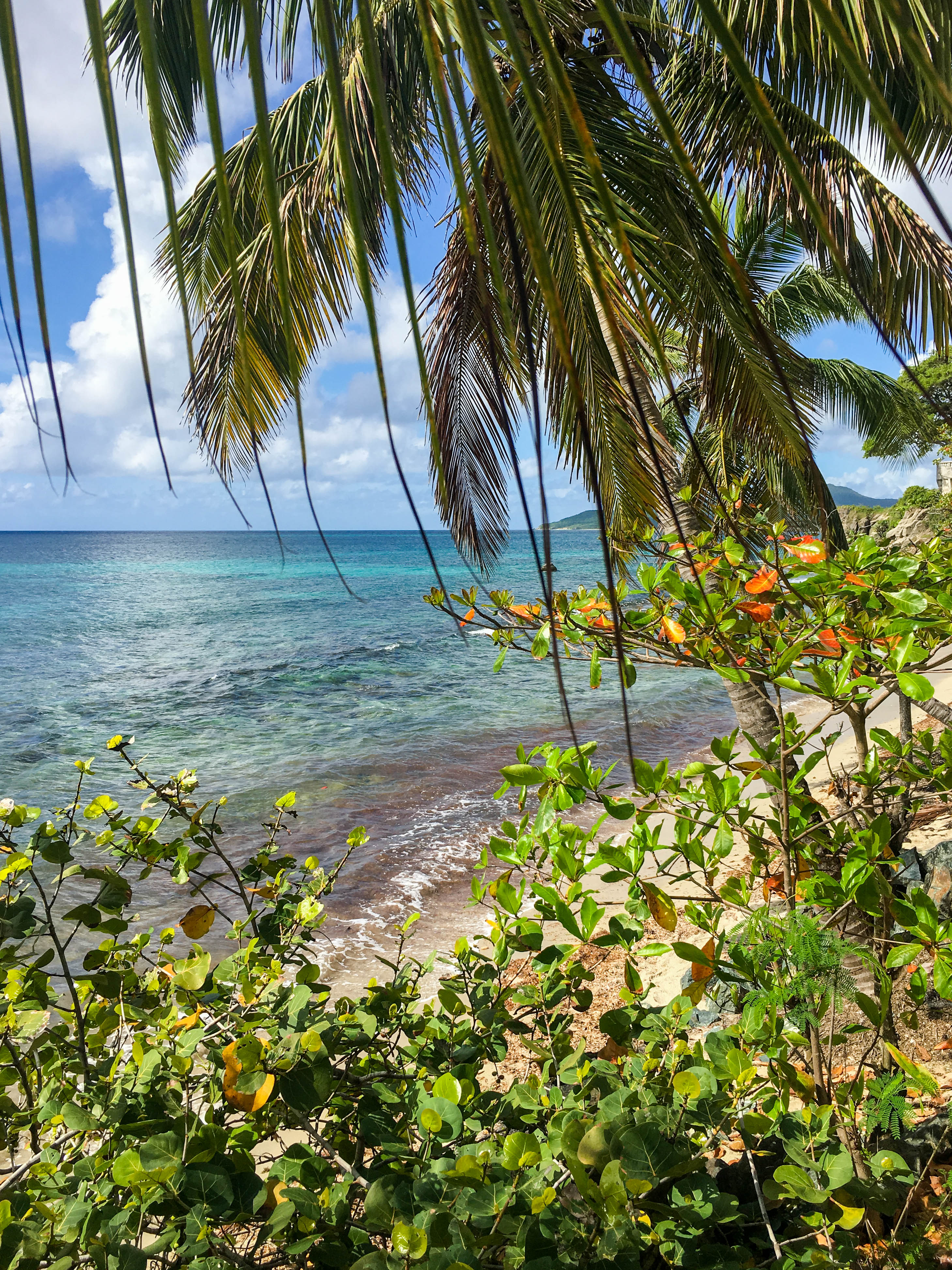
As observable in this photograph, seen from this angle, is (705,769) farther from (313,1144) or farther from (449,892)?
(449,892)

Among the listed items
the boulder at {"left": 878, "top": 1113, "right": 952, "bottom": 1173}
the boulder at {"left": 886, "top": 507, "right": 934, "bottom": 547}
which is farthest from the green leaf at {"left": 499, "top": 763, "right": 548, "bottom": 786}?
the boulder at {"left": 886, "top": 507, "right": 934, "bottom": 547}

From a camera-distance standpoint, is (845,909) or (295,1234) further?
(845,909)

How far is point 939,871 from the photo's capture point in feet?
12.7

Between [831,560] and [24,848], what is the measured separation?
6.51 feet

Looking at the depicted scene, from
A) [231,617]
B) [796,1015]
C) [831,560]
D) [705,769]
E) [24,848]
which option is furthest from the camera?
[231,617]

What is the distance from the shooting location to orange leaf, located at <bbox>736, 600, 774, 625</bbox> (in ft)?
6.26

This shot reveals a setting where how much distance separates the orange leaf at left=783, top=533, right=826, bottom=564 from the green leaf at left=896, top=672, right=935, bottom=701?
1.69 ft

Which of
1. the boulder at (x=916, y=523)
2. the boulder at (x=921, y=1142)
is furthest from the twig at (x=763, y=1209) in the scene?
the boulder at (x=916, y=523)

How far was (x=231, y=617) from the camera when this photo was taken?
31.7 m

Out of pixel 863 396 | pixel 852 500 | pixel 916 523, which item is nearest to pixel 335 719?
pixel 863 396

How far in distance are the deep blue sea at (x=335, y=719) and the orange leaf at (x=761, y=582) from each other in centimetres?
49

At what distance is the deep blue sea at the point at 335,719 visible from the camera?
775 cm

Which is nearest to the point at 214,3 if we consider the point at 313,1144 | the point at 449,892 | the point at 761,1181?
the point at 313,1144

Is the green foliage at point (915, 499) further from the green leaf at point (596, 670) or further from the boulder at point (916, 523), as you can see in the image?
the green leaf at point (596, 670)
